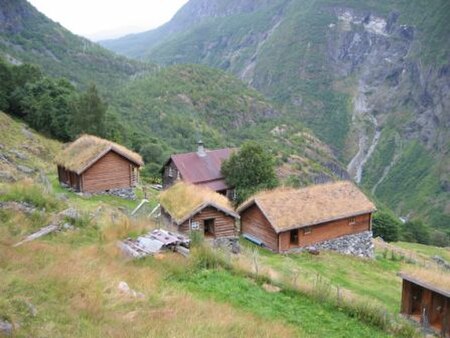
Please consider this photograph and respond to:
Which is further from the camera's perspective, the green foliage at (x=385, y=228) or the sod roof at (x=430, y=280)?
the green foliage at (x=385, y=228)

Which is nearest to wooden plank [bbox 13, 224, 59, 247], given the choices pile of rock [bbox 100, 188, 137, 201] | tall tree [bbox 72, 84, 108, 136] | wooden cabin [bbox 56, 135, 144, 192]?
wooden cabin [bbox 56, 135, 144, 192]

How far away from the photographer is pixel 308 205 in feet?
111

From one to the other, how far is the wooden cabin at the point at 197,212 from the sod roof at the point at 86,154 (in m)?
6.26

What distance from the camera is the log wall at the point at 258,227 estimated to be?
106 ft

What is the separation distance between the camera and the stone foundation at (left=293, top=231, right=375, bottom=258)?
112ft

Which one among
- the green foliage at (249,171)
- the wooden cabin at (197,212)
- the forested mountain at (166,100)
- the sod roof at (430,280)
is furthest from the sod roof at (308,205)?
the forested mountain at (166,100)

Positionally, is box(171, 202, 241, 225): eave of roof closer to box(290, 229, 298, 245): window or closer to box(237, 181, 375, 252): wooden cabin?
box(237, 181, 375, 252): wooden cabin

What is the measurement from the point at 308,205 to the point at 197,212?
832cm

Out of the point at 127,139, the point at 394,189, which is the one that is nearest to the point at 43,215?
the point at 127,139

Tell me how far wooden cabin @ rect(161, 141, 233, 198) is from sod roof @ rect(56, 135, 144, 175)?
24.3ft

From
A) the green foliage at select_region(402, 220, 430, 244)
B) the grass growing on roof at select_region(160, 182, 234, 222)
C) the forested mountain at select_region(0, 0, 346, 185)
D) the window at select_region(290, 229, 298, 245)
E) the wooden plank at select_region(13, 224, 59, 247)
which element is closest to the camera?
the wooden plank at select_region(13, 224, 59, 247)

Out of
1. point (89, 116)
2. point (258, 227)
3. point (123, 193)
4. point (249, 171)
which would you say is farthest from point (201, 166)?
point (89, 116)

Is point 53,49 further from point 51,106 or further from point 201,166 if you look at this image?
point 201,166

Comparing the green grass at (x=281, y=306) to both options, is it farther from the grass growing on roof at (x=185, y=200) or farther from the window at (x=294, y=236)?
the window at (x=294, y=236)
